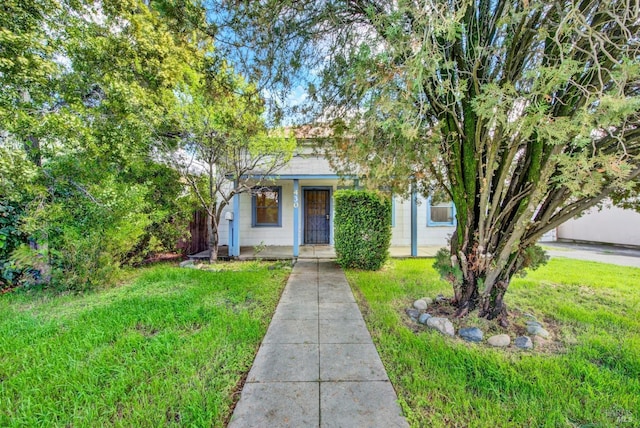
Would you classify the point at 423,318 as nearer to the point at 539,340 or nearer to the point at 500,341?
the point at 500,341

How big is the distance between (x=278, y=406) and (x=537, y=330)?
304 cm

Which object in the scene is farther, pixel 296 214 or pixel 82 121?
Result: pixel 296 214

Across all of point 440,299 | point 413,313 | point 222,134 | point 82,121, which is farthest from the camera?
point 222,134

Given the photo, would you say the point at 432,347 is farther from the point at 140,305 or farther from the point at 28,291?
the point at 28,291

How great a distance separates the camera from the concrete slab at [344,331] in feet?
9.74

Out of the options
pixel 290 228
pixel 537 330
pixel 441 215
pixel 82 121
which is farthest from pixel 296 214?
pixel 537 330

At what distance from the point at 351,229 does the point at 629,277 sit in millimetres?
5948

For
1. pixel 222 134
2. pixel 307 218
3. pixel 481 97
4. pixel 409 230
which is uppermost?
pixel 222 134

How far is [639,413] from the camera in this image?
1.88 meters

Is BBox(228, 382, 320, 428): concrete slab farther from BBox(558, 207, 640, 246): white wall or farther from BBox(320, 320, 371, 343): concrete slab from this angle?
BBox(558, 207, 640, 246): white wall

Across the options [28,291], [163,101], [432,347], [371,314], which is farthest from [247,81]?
[28,291]

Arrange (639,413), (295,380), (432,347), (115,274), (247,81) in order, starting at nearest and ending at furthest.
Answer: (639,413)
(295,380)
(432,347)
(247,81)
(115,274)

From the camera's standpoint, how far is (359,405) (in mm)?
1969

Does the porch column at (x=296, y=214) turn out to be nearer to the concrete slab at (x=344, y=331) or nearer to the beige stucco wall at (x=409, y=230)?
the beige stucco wall at (x=409, y=230)
